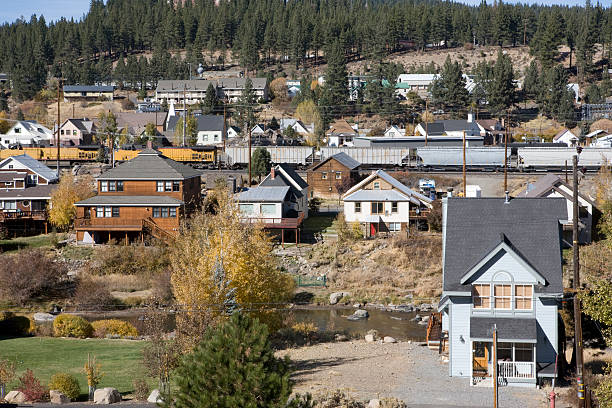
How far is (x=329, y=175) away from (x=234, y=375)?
5455 centimetres

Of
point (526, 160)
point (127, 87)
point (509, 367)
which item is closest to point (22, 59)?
point (127, 87)

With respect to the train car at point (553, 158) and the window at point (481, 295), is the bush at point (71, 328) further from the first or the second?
the train car at point (553, 158)

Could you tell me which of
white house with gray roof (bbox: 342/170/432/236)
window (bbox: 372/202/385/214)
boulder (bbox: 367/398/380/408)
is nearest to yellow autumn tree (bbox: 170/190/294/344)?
boulder (bbox: 367/398/380/408)

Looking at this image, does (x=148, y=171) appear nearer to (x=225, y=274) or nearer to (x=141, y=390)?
(x=225, y=274)

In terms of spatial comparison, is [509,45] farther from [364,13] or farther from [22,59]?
[22,59]

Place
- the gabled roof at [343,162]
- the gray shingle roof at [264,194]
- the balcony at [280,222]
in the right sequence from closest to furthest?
the balcony at [280,222] → the gray shingle roof at [264,194] → the gabled roof at [343,162]

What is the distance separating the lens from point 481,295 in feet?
85.0

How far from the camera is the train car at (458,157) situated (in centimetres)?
7856

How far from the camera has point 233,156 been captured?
84062 mm

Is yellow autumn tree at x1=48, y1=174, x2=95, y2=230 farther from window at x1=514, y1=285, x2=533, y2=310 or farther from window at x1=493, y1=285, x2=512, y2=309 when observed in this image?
window at x1=514, y1=285, x2=533, y2=310

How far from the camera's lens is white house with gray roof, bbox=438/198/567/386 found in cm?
2525

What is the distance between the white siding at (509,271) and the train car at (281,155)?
58423mm

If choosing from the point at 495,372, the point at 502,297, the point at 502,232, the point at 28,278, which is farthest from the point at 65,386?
the point at 28,278

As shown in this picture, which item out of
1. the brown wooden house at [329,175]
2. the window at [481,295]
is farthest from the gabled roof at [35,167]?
the window at [481,295]
